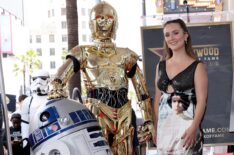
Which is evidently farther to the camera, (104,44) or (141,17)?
(141,17)

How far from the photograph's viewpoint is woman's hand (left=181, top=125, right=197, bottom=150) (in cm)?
281

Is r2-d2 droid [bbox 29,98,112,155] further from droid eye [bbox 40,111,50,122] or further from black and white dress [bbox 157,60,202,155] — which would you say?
black and white dress [bbox 157,60,202,155]

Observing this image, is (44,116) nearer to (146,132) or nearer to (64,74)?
(64,74)

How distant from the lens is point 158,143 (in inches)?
115

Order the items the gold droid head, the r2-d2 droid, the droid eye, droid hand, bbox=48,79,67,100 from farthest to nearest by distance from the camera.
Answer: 1. the gold droid head
2. droid hand, bbox=48,79,67,100
3. the droid eye
4. the r2-d2 droid

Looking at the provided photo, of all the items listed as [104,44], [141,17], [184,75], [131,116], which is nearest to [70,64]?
[104,44]

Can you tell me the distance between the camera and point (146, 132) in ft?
10.1

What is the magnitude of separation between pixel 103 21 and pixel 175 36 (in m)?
0.45

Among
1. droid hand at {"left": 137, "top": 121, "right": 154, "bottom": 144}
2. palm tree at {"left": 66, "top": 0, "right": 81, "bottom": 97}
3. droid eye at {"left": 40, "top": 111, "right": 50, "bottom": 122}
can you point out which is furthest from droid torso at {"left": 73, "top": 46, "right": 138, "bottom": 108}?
palm tree at {"left": 66, "top": 0, "right": 81, "bottom": 97}

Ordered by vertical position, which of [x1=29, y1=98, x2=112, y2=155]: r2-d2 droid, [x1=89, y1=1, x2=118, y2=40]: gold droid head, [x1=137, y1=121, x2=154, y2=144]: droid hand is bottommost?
[x1=137, y1=121, x2=154, y2=144]: droid hand

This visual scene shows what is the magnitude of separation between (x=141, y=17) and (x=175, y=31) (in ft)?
5.46

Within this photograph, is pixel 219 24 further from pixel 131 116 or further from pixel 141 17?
pixel 131 116

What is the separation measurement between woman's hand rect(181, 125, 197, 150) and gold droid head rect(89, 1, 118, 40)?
2.49 ft

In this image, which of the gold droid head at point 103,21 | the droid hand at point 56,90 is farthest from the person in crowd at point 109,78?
the droid hand at point 56,90
